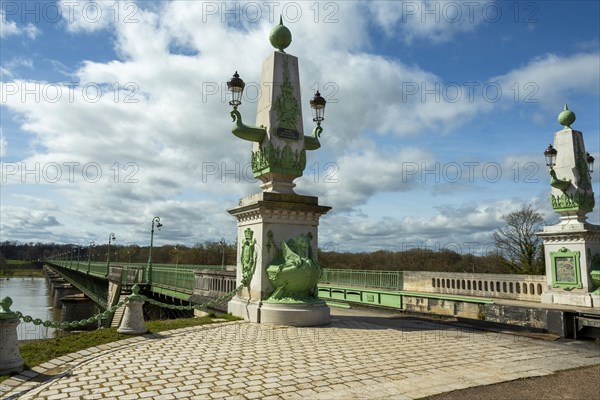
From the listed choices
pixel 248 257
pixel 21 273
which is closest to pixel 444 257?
pixel 248 257

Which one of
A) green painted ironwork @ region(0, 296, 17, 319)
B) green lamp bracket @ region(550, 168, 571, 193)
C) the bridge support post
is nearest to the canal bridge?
green lamp bracket @ region(550, 168, 571, 193)

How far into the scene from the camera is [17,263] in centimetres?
13862

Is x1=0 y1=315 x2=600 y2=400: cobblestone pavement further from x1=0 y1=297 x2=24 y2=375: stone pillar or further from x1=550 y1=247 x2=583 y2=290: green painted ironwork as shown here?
x1=550 y1=247 x2=583 y2=290: green painted ironwork

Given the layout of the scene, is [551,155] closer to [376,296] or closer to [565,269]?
[565,269]

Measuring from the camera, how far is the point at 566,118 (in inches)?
619

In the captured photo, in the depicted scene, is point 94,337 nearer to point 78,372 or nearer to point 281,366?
point 78,372

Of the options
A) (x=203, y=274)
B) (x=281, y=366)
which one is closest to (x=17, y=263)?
(x=203, y=274)

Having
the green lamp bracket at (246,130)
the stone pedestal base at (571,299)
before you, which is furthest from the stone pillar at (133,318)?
the stone pedestal base at (571,299)

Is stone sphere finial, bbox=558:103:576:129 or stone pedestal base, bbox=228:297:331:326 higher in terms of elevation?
stone sphere finial, bbox=558:103:576:129

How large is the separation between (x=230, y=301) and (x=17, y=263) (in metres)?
158

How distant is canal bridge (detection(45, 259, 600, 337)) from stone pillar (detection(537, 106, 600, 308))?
44.3 inches

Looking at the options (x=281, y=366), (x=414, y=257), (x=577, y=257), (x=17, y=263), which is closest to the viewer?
(x=281, y=366)

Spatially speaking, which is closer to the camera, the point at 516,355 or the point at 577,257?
the point at 516,355

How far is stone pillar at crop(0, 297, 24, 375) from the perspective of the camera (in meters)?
5.34
